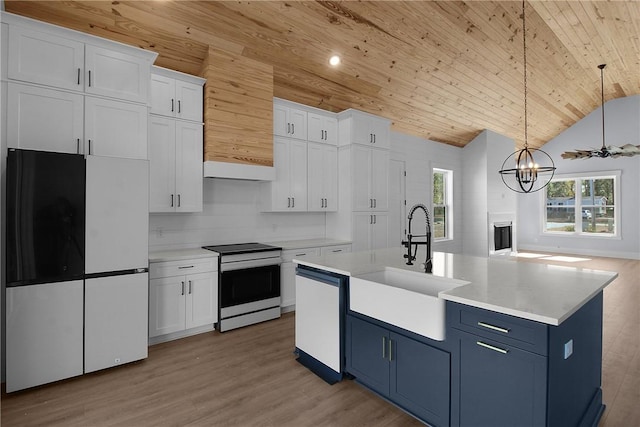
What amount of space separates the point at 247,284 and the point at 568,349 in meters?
3.04

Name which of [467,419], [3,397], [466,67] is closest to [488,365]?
[467,419]

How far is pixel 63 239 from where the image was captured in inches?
102

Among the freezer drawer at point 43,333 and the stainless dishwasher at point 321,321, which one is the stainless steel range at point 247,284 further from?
the freezer drawer at point 43,333

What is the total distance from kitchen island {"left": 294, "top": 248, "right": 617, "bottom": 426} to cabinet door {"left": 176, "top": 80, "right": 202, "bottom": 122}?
2270mm

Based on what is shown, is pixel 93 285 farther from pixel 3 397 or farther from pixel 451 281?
pixel 451 281

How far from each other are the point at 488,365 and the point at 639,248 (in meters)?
A: 9.66

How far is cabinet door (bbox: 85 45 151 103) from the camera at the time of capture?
2871 mm

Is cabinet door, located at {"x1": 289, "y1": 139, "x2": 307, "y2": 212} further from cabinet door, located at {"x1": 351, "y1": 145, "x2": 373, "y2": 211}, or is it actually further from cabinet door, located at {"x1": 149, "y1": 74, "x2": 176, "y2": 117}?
cabinet door, located at {"x1": 149, "y1": 74, "x2": 176, "y2": 117}

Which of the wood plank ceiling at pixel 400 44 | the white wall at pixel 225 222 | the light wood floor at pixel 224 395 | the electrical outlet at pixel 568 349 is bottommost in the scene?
the light wood floor at pixel 224 395

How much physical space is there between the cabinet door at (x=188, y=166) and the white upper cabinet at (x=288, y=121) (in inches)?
43.0

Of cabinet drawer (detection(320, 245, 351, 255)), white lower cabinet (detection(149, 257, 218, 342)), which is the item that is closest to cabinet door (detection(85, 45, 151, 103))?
white lower cabinet (detection(149, 257, 218, 342))

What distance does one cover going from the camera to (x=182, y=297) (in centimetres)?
346

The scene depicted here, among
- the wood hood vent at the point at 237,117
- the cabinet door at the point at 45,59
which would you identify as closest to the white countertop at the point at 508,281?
the wood hood vent at the point at 237,117

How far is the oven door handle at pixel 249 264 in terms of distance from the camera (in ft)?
12.1
